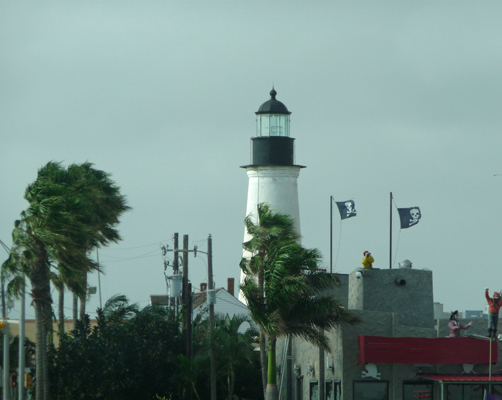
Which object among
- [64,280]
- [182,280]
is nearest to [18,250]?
[64,280]

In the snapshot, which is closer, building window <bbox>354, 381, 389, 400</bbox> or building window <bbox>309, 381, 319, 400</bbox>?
building window <bbox>354, 381, 389, 400</bbox>

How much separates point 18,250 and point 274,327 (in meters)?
9.16

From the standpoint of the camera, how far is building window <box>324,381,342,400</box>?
32.6 metres

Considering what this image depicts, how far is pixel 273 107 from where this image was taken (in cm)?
5053

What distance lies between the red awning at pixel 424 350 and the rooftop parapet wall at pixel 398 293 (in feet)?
8.83

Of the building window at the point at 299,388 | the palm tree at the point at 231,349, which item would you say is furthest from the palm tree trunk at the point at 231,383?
the building window at the point at 299,388

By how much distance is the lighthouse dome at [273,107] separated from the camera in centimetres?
5038

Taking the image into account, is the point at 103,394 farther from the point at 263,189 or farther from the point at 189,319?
the point at 263,189

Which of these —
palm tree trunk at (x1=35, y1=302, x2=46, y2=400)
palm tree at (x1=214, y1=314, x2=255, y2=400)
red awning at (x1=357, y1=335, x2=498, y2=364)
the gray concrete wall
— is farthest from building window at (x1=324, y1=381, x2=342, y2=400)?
palm tree trunk at (x1=35, y1=302, x2=46, y2=400)

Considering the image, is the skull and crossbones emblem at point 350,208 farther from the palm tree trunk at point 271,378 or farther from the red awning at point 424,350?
the palm tree trunk at point 271,378

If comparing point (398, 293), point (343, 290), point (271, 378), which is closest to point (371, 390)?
point (271, 378)

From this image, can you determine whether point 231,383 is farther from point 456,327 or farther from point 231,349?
point 456,327

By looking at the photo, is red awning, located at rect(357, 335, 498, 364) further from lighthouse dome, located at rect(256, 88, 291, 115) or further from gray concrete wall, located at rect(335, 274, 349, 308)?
lighthouse dome, located at rect(256, 88, 291, 115)

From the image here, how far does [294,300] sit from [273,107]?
69.4ft
